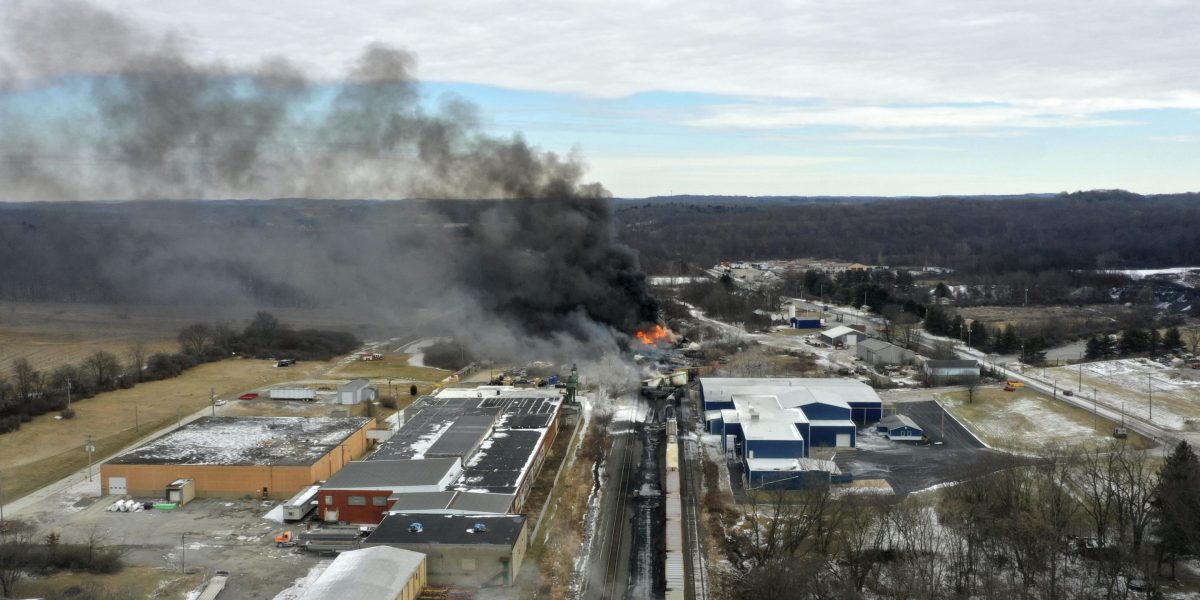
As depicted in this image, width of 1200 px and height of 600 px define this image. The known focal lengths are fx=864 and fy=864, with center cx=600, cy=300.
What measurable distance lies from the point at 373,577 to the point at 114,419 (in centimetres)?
2079

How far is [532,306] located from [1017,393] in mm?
21201

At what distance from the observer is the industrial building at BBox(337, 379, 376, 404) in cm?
3416

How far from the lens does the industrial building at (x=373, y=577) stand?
15797mm

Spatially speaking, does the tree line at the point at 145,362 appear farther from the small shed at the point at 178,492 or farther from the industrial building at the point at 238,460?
the small shed at the point at 178,492

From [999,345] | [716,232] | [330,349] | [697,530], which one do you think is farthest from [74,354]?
[716,232]

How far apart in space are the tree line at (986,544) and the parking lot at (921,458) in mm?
3657

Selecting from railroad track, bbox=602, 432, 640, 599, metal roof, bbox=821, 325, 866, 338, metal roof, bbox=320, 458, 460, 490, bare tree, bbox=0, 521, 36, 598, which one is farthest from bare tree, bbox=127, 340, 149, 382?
metal roof, bbox=821, 325, 866, 338

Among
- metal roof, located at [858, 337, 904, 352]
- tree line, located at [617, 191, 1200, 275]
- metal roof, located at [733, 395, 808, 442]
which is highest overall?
tree line, located at [617, 191, 1200, 275]

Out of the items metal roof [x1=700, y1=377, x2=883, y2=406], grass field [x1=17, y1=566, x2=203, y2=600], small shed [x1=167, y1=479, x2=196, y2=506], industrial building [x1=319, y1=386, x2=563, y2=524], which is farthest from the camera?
metal roof [x1=700, y1=377, x2=883, y2=406]

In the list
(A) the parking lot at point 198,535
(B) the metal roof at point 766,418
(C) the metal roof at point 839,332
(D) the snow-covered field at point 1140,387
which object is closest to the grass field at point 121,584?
(A) the parking lot at point 198,535

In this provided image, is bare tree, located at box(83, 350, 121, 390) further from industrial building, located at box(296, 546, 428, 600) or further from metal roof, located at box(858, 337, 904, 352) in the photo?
metal roof, located at box(858, 337, 904, 352)

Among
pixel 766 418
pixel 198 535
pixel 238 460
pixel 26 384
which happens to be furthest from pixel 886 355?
pixel 26 384

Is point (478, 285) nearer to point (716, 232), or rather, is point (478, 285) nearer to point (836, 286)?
point (836, 286)

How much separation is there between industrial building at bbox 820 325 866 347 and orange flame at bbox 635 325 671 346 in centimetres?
1088
